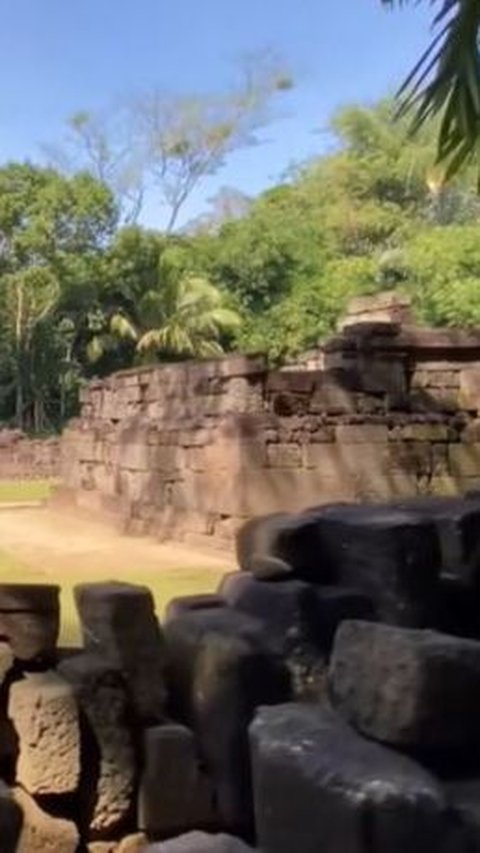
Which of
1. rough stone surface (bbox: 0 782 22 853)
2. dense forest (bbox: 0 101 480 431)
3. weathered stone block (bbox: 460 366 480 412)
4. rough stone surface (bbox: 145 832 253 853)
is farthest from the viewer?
dense forest (bbox: 0 101 480 431)

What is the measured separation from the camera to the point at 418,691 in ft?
7.13

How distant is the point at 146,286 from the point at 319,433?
74.2ft

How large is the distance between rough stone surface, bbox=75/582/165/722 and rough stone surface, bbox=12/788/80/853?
387mm

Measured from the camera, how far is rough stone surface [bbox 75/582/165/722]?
11.2 ft

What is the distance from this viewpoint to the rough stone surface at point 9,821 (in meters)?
3.04

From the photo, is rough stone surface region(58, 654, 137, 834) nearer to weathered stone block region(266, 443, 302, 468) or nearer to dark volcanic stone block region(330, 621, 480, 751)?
dark volcanic stone block region(330, 621, 480, 751)

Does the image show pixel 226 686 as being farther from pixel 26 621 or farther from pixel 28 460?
pixel 28 460

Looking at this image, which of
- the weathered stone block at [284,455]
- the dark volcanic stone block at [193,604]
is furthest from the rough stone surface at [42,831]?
the weathered stone block at [284,455]

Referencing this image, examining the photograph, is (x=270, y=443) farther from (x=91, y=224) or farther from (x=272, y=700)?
(x=91, y=224)

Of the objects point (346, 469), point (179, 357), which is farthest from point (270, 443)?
point (179, 357)

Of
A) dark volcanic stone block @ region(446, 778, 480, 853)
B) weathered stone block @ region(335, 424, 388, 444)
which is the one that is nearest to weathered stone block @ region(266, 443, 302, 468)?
weathered stone block @ region(335, 424, 388, 444)

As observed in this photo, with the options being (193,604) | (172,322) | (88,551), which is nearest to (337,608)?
(193,604)

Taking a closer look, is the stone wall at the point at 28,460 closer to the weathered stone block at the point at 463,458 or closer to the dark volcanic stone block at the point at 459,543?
the weathered stone block at the point at 463,458

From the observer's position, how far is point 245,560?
136 inches
